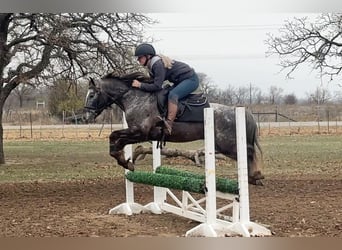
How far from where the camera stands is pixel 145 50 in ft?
16.5

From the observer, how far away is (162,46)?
5.13 meters

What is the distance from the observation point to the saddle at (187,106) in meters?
4.94

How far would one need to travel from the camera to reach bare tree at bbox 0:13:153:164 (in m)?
5.37

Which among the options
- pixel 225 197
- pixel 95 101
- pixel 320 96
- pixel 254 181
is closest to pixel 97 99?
pixel 95 101

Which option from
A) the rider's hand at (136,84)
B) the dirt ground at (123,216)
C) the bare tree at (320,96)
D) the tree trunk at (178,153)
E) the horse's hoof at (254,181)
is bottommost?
the dirt ground at (123,216)

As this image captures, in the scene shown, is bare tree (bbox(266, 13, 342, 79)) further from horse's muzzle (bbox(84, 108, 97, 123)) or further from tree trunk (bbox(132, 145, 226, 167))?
horse's muzzle (bbox(84, 108, 97, 123))

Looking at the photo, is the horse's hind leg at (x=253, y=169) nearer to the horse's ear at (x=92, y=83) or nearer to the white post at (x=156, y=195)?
the white post at (x=156, y=195)

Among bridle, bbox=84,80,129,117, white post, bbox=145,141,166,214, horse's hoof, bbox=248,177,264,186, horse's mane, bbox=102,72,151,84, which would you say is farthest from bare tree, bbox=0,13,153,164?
horse's hoof, bbox=248,177,264,186

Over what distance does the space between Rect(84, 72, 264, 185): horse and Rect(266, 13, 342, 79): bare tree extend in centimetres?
62

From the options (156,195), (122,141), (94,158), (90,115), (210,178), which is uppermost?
(90,115)

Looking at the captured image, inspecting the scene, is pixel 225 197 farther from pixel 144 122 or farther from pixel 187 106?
pixel 144 122

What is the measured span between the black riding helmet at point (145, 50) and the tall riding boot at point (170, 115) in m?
0.44

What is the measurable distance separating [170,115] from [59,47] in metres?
1.26

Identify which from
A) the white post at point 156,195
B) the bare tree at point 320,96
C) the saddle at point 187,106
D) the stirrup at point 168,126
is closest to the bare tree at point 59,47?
the saddle at point 187,106
